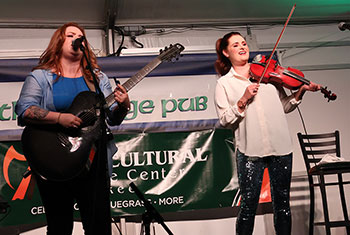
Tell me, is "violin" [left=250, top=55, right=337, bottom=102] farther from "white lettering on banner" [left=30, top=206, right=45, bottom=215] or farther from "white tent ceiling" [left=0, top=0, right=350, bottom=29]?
"white lettering on banner" [left=30, top=206, right=45, bottom=215]

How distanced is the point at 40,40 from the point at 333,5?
10.2 feet

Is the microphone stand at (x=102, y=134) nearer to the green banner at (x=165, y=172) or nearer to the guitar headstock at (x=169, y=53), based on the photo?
the guitar headstock at (x=169, y=53)

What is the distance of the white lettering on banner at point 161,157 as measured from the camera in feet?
13.7

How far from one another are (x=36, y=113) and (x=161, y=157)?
6.67 feet

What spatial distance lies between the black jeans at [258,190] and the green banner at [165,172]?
1.59 meters

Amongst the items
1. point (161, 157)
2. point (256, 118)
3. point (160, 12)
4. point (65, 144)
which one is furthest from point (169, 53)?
point (160, 12)

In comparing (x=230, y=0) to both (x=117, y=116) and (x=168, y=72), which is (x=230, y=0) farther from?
(x=117, y=116)

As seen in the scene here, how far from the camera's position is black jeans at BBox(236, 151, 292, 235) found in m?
2.53

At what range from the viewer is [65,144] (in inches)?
90.9

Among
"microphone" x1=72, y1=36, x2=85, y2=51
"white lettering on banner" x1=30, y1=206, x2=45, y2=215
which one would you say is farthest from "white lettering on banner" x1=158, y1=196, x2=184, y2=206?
"microphone" x1=72, y1=36, x2=85, y2=51

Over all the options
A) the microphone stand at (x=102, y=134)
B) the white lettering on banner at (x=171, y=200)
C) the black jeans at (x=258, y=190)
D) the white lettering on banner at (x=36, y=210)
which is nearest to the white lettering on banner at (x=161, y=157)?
the white lettering on banner at (x=171, y=200)

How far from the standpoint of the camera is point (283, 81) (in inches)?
109

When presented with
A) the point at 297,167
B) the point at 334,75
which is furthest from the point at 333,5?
the point at 297,167

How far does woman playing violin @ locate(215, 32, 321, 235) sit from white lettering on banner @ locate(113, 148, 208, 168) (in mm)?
1540
